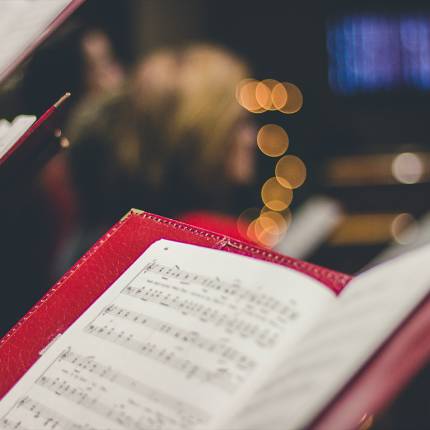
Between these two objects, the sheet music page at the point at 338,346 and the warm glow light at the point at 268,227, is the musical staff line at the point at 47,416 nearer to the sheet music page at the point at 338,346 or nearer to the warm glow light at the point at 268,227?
the sheet music page at the point at 338,346

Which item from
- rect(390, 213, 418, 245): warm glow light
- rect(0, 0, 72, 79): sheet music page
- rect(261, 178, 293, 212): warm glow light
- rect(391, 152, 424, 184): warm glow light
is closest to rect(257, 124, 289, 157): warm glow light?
rect(261, 178, 293, 212): warm glow light

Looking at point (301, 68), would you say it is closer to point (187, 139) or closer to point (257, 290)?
point (187, 139)

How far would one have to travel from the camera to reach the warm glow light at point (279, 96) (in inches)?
149

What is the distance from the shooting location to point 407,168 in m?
3.75

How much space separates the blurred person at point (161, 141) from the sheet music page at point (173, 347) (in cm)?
111

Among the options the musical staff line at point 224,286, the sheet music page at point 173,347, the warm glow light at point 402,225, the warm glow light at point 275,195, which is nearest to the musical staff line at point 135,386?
the sheet music page at point 173,347

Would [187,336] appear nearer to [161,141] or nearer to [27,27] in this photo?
[27,27]

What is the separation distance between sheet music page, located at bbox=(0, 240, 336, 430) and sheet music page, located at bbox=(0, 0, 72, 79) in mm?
319

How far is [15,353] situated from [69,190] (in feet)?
4.19

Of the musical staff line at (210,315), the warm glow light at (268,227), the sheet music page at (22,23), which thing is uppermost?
the sheet music page at (22,23)

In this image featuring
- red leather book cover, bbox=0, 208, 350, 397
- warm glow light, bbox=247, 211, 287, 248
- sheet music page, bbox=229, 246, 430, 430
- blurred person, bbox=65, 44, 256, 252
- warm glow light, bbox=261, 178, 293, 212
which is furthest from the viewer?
warm glow light, bbox=261, 178, 293, 212

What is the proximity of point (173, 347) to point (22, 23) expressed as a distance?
1.60 feet

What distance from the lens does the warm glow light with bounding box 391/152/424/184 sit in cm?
374

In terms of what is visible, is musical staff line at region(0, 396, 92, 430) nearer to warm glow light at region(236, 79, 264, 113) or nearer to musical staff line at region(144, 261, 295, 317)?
musical staff line at region(144, 261, 295, 317)
